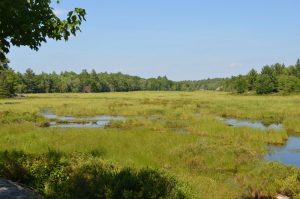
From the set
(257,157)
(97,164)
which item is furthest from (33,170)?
(257,157)

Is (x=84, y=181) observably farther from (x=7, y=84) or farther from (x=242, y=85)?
(x=242, y=85)

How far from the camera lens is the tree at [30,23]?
289 inches

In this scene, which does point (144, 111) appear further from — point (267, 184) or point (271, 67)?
point (271, 67)

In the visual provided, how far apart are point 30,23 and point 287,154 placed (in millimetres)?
24520

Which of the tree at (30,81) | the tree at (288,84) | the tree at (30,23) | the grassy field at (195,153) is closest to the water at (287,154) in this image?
the grassy field at (195,153)

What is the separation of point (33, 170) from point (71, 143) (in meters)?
13.5

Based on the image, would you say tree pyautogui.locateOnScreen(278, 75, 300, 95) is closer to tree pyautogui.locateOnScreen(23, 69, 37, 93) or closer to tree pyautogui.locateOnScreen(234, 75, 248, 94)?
tree pyautogui.locateOnScreen(234, 75, 248, 94)

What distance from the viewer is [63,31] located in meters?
8.41

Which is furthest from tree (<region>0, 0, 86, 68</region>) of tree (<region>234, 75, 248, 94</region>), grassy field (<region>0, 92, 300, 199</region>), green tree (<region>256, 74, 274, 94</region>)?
tree (<region>234, 75, 248, 94</region>)

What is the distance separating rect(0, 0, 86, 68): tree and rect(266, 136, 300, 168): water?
20311mm

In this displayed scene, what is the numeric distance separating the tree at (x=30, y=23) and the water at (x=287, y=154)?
800 inches

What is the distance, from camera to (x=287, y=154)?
92.9 feet

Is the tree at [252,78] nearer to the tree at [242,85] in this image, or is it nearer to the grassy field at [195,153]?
the tree at [242,85]

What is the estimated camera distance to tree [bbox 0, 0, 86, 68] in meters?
7.33
